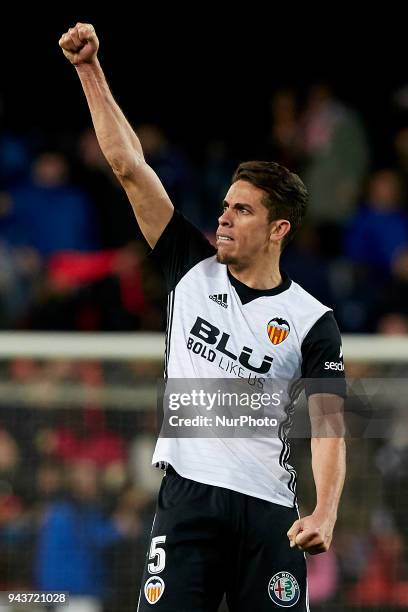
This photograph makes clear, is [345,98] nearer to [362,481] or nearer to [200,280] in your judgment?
[362,481]

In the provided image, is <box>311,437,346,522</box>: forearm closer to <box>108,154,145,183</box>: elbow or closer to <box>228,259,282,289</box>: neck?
<box>228,259,282,289</box>: neck

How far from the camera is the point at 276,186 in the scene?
172 inches

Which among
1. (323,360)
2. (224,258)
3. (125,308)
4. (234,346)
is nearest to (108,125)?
(224,258)

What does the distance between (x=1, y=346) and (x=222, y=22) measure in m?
5.40

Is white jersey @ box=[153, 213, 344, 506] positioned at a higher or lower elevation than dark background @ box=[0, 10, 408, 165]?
lower

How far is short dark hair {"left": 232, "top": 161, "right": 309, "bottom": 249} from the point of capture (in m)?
4.34

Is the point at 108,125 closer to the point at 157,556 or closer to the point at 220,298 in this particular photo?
the point at 220,298

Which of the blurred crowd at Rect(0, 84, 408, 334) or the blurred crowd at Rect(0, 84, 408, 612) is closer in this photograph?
the blurred crowd at Rect(0, 84, 408, 612)

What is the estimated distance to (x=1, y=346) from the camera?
6668 millimetres


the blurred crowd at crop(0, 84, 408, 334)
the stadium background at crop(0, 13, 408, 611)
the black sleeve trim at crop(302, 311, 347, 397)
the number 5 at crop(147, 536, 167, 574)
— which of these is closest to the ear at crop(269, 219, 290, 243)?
the black sleeve trim at crop(302, 311, 347, 397)

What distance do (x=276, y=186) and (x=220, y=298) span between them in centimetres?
43

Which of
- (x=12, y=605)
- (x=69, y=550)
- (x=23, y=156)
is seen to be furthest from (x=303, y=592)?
(x=23, y=156)

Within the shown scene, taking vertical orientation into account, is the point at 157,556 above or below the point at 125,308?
below

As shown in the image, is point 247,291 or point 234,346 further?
point 247,291
